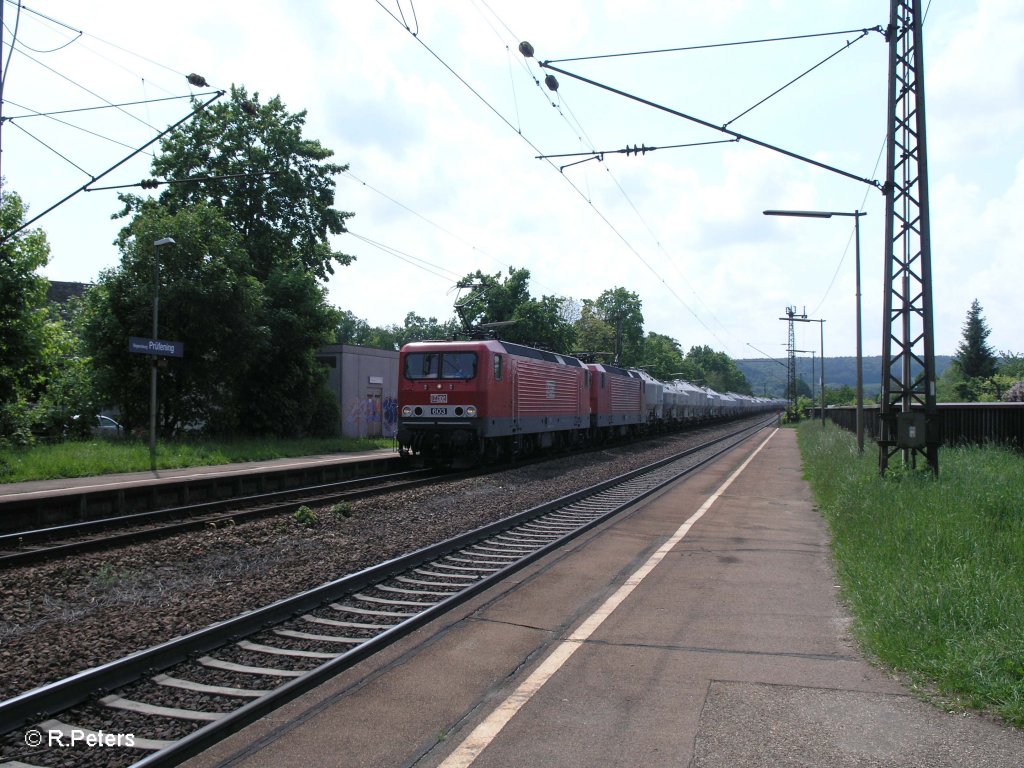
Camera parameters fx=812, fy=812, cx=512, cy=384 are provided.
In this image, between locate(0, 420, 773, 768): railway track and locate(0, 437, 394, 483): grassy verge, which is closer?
locate(0, 420, 773, 768): railway track

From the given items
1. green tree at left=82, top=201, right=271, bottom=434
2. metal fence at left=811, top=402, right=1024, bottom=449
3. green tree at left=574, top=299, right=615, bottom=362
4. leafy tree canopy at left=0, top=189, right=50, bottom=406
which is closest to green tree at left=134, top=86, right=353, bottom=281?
green tree at left=82, top=201, right=271, bottom=434

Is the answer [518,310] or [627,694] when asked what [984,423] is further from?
[518,310]

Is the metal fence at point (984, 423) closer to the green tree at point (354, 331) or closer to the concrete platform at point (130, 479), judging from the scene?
the concrete platform at point (130, 479)

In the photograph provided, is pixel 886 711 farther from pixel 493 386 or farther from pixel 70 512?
pixel 493 386

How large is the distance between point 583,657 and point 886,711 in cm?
190

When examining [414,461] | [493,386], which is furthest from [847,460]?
[414,461]

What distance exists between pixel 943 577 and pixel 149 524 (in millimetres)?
10400

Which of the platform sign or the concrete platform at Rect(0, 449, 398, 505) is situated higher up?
the platform sign

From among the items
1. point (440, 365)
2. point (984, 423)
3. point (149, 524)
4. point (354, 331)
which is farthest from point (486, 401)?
point (354, 331)

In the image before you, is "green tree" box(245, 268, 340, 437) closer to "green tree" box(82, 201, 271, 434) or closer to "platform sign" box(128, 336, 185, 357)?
"green tree" box(82, 201, 271, 434)

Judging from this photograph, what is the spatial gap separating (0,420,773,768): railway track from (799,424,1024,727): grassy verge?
3.40 meters

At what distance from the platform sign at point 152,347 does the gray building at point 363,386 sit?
41.1 feet

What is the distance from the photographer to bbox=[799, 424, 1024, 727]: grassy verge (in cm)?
477

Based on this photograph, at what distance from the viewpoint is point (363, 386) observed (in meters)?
35.2
